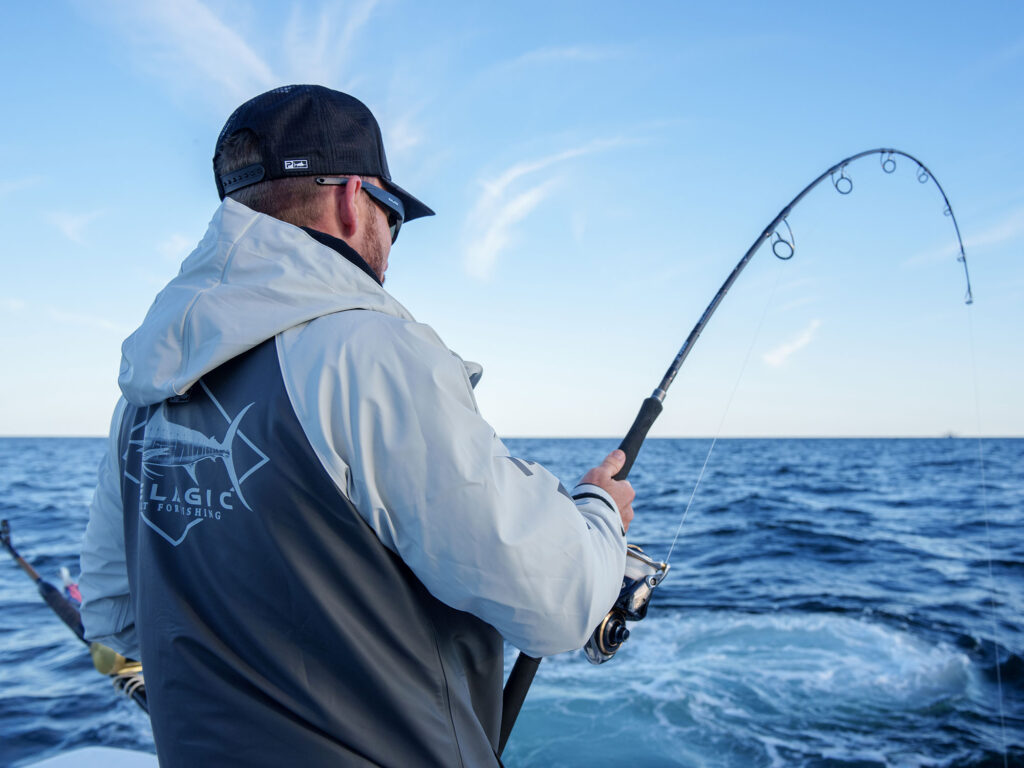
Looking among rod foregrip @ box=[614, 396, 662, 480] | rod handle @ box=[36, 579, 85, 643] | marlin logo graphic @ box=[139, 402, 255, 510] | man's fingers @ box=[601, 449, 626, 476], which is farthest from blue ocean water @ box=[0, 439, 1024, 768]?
marlin logo graphic @ box=[139, 402, 255, 510]

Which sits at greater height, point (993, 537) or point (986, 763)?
point (986, 763)

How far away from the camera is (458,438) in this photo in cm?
100

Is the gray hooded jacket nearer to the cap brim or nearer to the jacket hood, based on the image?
the jacket hood

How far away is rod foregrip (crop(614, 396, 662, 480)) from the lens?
2279 millimetres

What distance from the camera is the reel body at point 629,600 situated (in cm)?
173

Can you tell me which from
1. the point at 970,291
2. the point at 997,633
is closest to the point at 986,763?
the point at 997,633

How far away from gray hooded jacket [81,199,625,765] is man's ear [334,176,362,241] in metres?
0.21

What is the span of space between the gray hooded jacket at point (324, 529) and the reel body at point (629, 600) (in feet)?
2.03

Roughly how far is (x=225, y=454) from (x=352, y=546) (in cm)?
23

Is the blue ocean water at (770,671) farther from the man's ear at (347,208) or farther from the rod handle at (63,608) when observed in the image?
the man's ear at (347,208)

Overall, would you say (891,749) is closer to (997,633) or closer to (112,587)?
(997,633)

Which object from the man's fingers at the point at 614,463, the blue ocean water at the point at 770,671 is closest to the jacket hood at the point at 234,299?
the man's fingers at the point at 614,463

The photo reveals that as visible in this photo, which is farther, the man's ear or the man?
the man's ear

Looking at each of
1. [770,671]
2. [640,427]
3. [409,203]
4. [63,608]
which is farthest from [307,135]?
[770,671]
